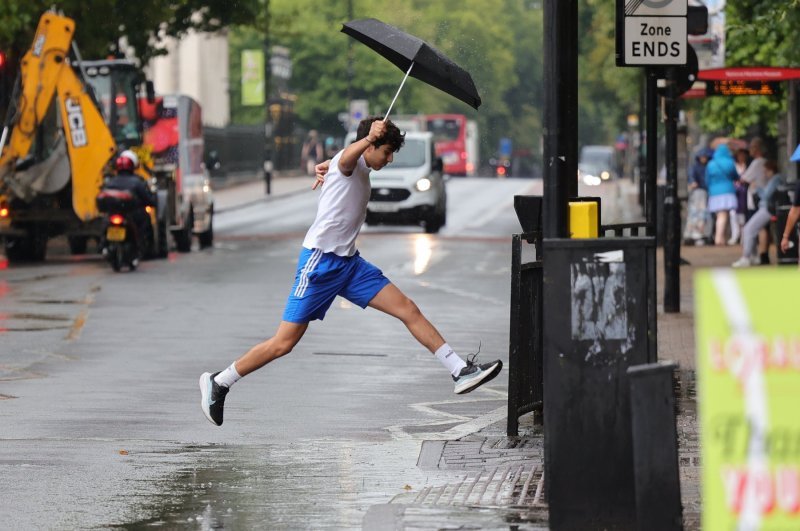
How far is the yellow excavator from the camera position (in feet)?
93.7

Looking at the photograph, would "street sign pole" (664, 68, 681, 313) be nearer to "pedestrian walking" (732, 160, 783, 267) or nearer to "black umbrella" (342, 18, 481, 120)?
"pedestrian walking" (732, 160, 783, 267)

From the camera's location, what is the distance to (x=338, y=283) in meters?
10.6

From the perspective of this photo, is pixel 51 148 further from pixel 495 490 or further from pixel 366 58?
pixel 366 58

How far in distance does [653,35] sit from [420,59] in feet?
15.1

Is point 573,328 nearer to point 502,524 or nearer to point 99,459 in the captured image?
point 502,524

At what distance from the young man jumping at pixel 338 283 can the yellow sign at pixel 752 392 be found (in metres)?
5.26

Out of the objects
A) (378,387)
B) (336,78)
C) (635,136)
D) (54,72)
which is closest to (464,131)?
(336,78)

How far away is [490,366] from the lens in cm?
1076

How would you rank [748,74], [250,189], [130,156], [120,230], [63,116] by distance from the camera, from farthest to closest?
1. [250,189]
2. [63,116]
3. [130,156]
4. [120,230]
5. [748,74]

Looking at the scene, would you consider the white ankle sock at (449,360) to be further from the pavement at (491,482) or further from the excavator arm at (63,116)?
the excavator arm at (63,116)

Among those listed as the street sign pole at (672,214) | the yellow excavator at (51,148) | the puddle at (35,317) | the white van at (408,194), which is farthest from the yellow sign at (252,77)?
the street sign pole at (672,214)

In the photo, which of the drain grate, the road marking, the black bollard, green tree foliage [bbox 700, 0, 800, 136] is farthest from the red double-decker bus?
the black bollard

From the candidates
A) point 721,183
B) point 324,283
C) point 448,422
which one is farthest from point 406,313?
point 721,183

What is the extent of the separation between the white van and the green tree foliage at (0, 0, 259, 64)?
4.68m
